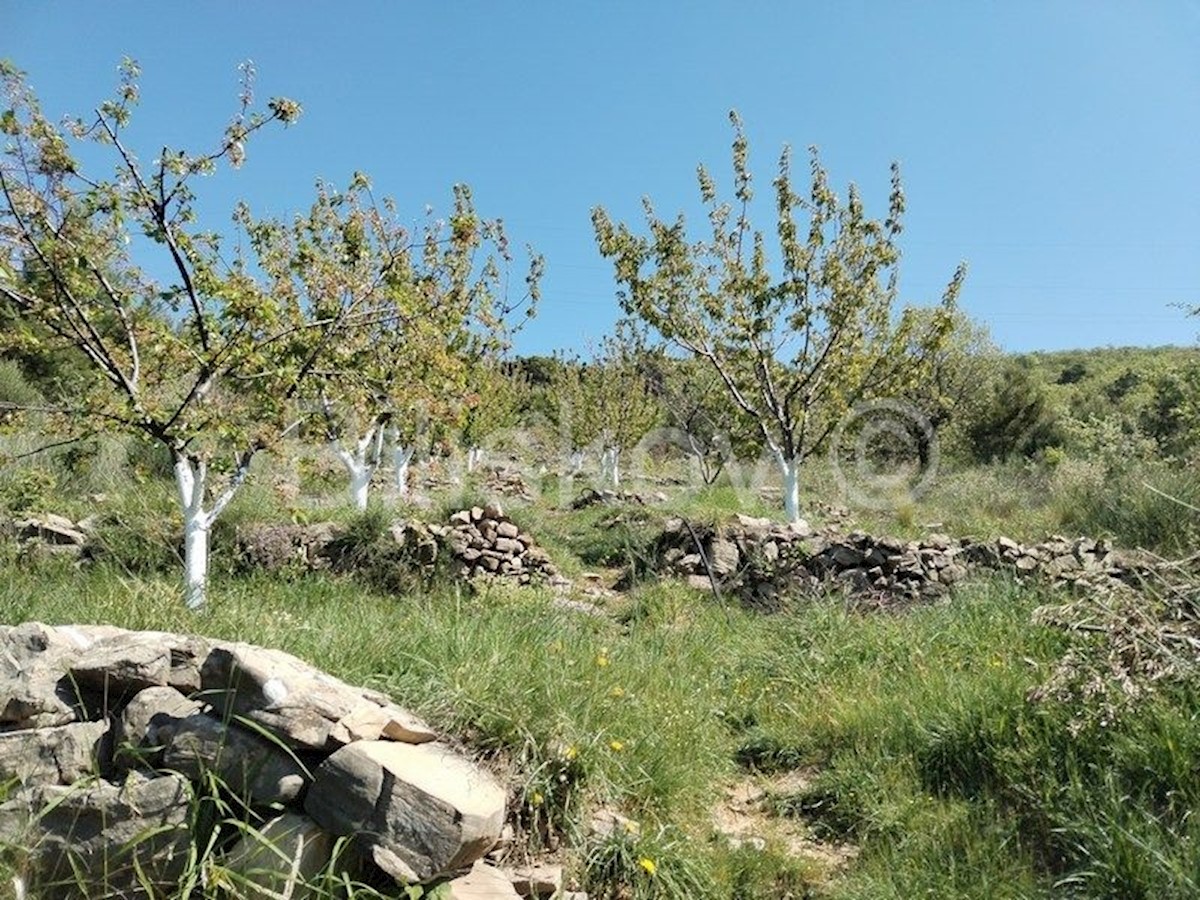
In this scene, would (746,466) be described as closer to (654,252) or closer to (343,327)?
(654,252)

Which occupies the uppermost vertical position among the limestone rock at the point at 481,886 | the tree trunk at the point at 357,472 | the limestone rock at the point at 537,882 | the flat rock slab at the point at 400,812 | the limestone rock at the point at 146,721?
the tree trunk at the point at 357,472

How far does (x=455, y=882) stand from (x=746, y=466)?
67.7 ft

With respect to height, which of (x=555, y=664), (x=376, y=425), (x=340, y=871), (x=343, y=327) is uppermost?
(x=343, y=327)

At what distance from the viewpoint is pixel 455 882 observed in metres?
2.33

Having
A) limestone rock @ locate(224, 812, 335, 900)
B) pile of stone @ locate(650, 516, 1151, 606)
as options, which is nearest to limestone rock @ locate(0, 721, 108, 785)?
limestone rock @ locate(224, 812, 335, 900)

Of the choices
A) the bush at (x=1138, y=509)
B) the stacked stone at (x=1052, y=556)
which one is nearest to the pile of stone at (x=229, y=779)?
the stacked stone at (x=1052, y=556)

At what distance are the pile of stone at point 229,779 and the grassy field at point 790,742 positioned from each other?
0.43m

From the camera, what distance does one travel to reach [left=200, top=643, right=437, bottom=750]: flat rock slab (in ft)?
7.75

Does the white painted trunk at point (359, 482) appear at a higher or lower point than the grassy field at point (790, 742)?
higher

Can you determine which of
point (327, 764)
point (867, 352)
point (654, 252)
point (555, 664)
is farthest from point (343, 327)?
point (867, 352)

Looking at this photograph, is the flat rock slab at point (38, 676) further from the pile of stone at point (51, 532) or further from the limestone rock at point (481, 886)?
the pile of stone at point (51, 532)

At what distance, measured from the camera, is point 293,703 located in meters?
2.39

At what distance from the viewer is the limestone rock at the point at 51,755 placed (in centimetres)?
233

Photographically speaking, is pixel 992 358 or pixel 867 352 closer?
pixel 867 352
